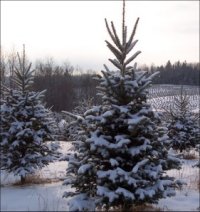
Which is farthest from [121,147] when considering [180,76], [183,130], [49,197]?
[180,76]

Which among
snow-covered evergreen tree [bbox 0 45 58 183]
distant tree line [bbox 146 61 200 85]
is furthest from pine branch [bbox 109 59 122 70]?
distant tree line [bbox 146 61 200 85]

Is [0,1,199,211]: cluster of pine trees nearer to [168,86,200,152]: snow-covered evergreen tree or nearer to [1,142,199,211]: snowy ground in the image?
[1,142,199,211]: snowy ground

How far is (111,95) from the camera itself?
739 cm

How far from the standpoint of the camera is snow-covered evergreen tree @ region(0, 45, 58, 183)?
1030 cm

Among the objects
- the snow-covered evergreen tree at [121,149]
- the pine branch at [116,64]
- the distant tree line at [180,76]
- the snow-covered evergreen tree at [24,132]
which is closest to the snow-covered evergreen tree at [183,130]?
the snow-covered evergreen tree at [24,132]

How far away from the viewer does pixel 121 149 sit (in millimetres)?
6754

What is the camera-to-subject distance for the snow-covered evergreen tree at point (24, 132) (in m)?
10.3

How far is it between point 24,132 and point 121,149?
4252 millimetres

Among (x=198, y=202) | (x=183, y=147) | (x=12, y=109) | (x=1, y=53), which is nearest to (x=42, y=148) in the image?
(x=12, y=109)

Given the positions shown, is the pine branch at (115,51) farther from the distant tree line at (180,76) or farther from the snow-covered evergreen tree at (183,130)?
the distant tree line at (180,76)

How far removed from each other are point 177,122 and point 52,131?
7787 millimetres

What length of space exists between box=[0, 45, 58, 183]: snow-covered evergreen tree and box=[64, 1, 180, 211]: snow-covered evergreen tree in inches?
131

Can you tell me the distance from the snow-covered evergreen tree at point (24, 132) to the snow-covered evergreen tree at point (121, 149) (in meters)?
3.32

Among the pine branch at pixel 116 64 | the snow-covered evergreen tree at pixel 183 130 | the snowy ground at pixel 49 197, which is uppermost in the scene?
the pine branch at pixel 116 64
